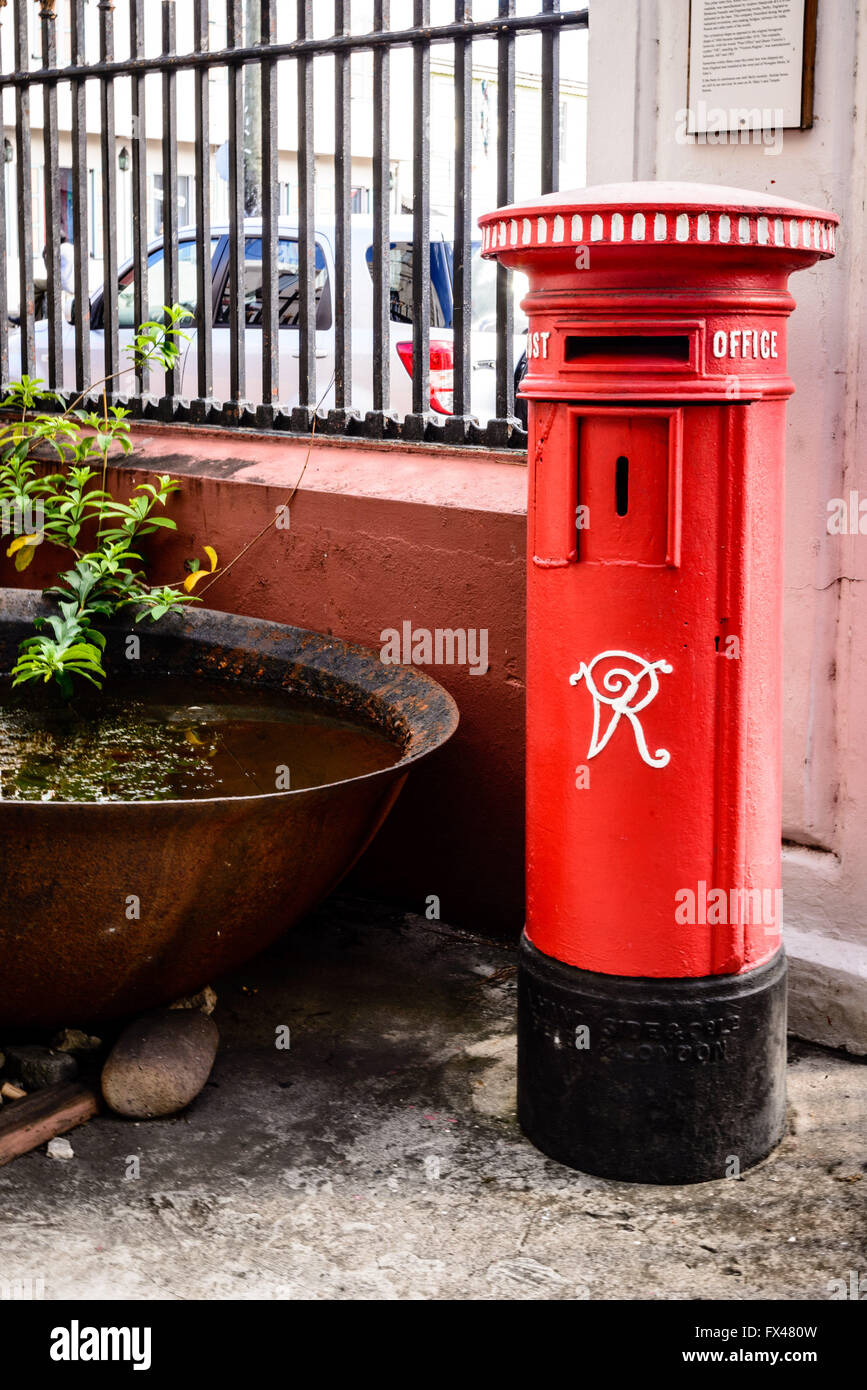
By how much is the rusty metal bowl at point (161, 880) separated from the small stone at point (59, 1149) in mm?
248

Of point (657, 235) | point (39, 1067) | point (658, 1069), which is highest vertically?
point (657, 235)

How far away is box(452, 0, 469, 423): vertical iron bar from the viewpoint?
3805 millimetres

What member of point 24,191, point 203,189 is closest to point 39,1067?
point 203,189

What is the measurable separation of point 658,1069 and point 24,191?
3.98 m

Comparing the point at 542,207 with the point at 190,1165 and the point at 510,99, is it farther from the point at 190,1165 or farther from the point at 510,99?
the point at 190,1165

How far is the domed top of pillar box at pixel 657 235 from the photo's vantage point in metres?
2.41

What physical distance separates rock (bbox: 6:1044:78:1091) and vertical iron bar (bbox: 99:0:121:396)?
8.09ft

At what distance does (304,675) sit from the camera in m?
3.70

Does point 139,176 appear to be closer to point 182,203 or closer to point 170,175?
point 170,175

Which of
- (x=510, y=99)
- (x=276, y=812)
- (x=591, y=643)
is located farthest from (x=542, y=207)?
(x=510, y=99)

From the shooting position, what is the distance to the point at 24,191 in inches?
206

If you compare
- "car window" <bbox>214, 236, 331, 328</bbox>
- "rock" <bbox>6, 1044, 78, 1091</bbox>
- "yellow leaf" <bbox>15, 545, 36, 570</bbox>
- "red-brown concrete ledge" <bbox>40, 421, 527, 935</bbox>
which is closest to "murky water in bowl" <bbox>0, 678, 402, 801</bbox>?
"red-brown concrete ledge" <bbox>40, 421, 527, 935</bbox>

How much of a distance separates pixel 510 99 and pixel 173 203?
4.54ft

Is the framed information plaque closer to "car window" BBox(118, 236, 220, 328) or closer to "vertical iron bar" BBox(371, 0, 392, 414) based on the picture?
"vertical iron bar" BBox(371, 0, 392, 414)
